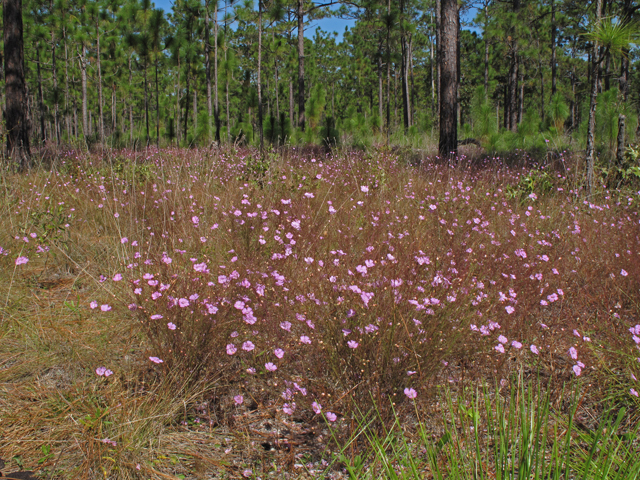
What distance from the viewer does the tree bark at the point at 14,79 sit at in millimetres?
7613

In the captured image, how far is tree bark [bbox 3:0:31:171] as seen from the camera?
7613mm

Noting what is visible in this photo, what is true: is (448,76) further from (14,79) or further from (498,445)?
(14,79)

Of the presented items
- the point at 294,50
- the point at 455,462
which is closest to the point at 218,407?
the point at 455,462

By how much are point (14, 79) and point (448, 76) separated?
27.1 feet

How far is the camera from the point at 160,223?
341cm

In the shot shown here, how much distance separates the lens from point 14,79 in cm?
779

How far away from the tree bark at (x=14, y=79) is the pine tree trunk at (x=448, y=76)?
781 centimetres

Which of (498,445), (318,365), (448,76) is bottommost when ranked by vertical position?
(498,445)

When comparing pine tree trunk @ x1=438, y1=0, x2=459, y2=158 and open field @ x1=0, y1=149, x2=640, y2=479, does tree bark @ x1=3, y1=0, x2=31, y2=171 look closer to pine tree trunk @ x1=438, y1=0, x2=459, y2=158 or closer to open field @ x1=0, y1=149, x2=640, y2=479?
open field @ x1=0, y1=149, x2=640, y2=479

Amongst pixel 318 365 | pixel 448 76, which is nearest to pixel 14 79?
pixel 448 76

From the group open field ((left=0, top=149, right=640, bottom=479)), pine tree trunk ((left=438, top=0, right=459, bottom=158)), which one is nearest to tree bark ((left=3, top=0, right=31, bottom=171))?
open field ((left=0, top=149, right=640, bottom=479))

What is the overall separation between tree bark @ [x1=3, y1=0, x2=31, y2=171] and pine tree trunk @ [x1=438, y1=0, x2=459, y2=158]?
7.81 meters

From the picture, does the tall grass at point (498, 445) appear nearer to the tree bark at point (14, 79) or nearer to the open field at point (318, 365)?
the open field at point (318, 365)

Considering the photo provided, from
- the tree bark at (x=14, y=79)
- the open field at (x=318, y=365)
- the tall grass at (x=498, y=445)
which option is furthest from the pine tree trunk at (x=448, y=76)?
the tree bark at (x=14, y=79)
